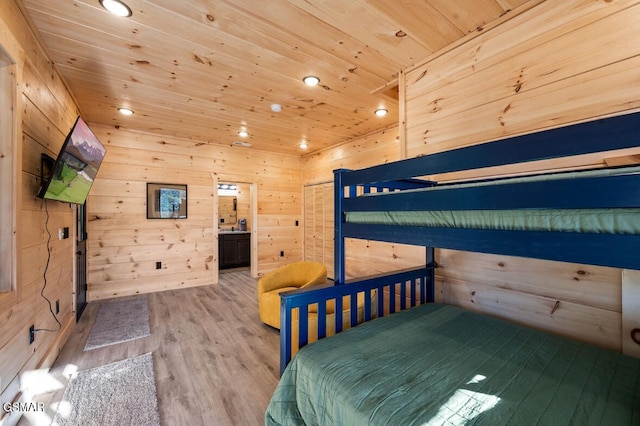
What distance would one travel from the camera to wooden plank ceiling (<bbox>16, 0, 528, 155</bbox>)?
168 centimetres

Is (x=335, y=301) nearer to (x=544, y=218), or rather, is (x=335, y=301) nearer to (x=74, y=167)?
(x=544, y=218)

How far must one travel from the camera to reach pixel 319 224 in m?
5.16

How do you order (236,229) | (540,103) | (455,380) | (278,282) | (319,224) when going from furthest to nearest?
(236,229) → (319,224) → (278,282) → (540,103) → (455,380)

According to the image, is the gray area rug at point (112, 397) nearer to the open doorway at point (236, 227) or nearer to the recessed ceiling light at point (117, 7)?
the recessed ceiling light at point (117, 7)

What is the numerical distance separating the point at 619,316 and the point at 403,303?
115 cm

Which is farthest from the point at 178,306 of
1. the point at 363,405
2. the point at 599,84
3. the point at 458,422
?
the point at 599,84

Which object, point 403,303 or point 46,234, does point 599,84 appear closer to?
point 403,303

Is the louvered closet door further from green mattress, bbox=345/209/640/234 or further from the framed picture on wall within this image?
green mattress, bbox=345/209/640/234

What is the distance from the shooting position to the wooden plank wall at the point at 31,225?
1.53m

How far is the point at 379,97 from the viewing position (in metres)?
2.92

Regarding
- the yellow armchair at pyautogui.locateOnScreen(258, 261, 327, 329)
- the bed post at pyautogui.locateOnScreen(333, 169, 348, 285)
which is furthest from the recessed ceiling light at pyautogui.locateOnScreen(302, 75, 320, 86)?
the yellow armchair at pyautogui.locateOnScreen(258, 261, 327, 329)

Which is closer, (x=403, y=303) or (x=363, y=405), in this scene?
(x=363, y=405)

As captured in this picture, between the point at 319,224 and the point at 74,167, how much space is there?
3648 mm

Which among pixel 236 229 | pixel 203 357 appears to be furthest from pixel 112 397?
pixel 236 229
